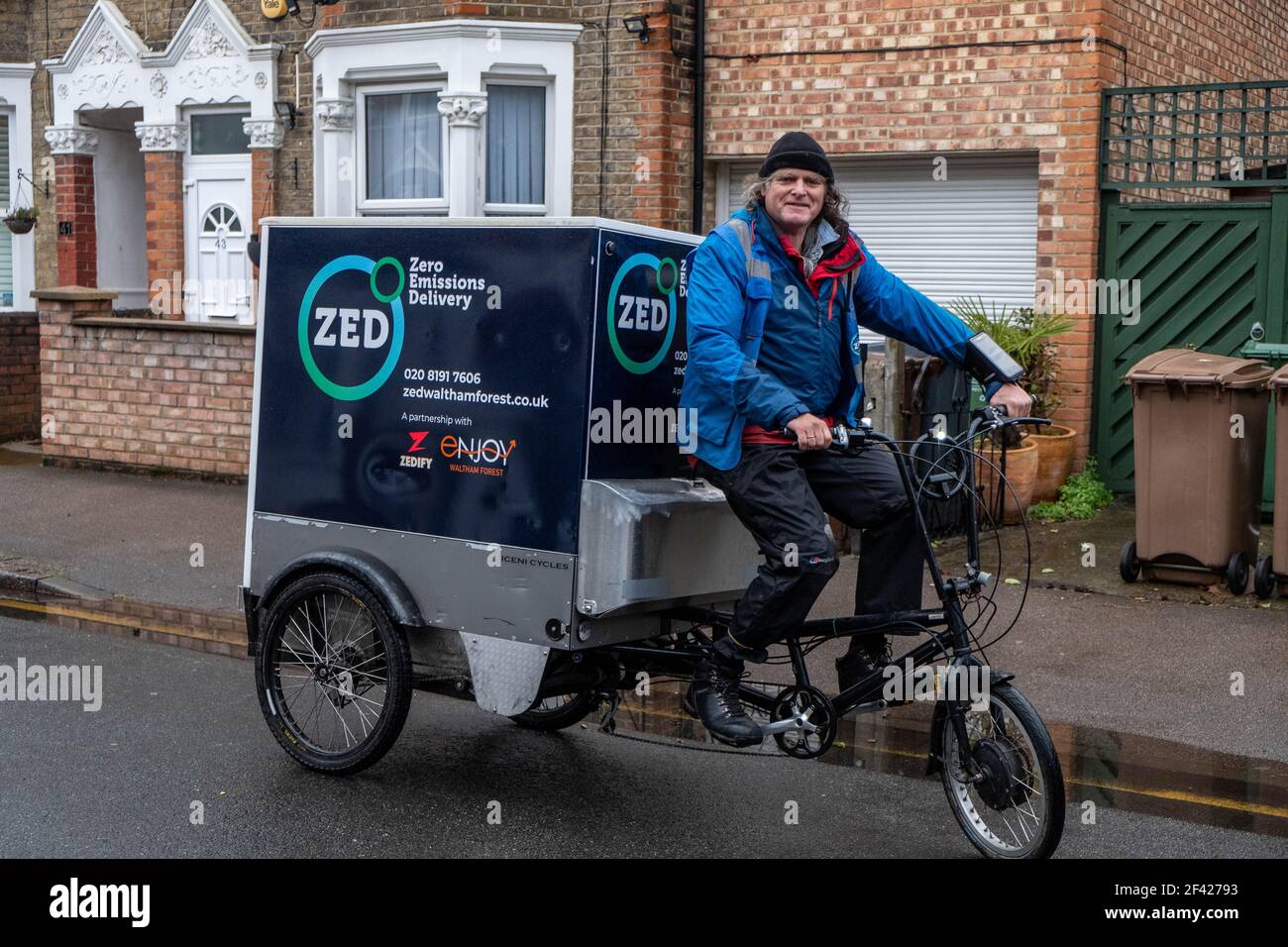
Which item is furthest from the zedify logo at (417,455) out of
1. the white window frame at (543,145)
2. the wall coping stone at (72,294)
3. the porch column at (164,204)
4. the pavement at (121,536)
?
the porch column at (164,204)

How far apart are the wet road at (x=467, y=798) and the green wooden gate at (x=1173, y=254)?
5.28m

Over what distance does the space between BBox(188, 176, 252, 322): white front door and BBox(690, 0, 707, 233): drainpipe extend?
15.1ft

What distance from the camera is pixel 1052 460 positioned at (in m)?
11.1

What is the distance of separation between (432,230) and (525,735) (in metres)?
2.12

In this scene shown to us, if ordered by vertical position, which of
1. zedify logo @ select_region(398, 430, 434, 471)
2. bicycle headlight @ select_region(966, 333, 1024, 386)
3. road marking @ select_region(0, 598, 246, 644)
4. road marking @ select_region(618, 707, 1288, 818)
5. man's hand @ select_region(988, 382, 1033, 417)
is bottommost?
road marking @ select_region(618, 707, 1288, 818)

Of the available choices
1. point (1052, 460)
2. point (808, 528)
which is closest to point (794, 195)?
point (808, 528)

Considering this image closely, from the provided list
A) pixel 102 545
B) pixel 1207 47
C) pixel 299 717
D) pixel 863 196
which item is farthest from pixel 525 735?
pixel 1207 47

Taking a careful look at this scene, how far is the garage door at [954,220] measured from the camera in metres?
11.9

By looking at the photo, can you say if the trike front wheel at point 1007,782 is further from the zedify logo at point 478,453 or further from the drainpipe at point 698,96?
the drainpipe at point 698,96

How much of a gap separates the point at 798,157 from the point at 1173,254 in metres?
6.76

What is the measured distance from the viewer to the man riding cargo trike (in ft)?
16.6

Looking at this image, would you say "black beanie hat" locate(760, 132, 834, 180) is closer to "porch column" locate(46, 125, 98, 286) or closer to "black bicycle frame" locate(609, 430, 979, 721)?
"black bicycle frame" locate(609, 430, 979, 721)

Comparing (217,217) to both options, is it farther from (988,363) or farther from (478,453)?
(988,363)

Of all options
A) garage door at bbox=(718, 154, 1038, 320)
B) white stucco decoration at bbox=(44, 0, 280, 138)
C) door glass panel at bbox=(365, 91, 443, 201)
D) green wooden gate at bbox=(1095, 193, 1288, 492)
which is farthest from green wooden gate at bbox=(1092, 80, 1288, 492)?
white stucco decoration at bbox=(44, 0, 280, 138)
